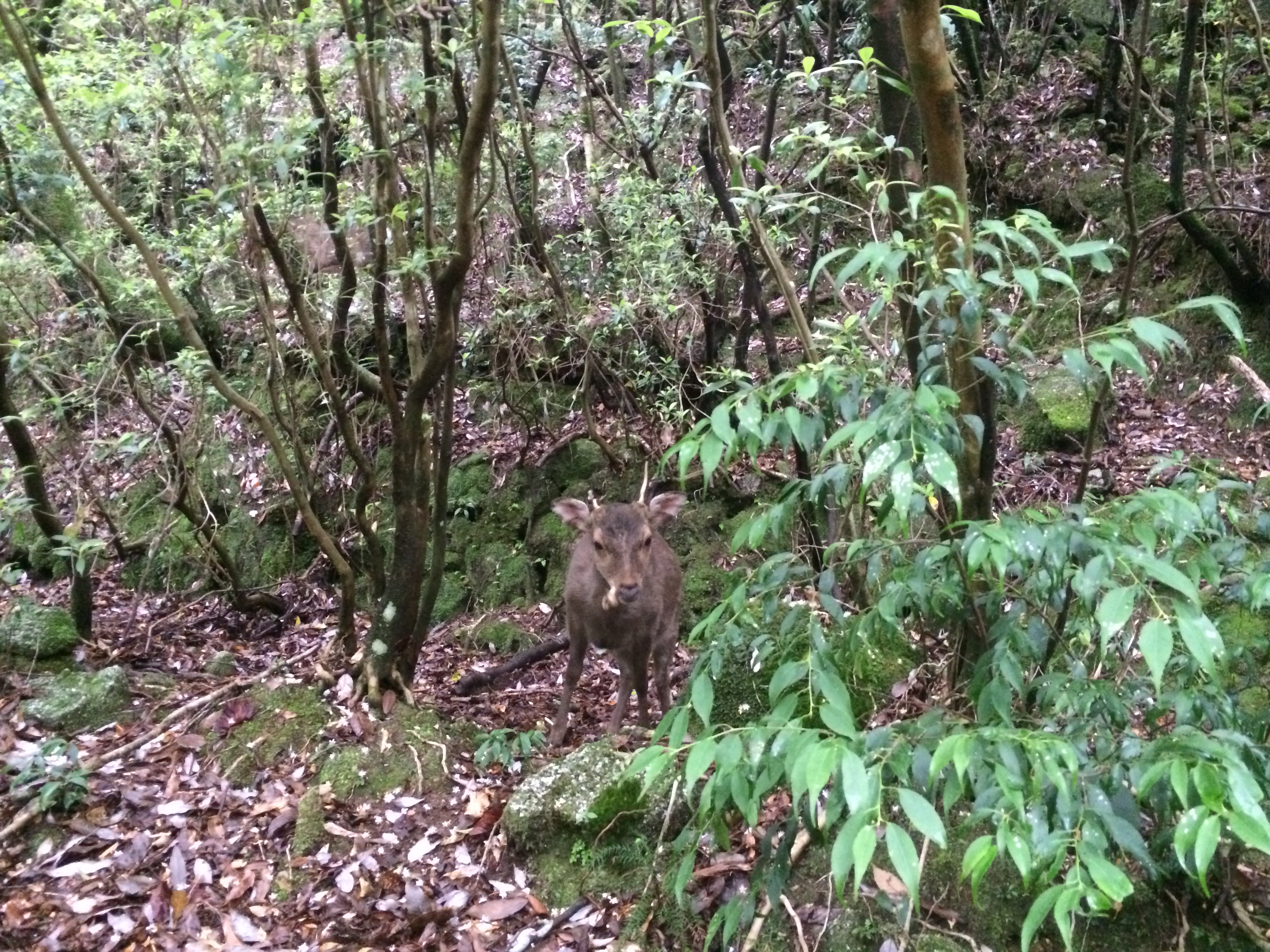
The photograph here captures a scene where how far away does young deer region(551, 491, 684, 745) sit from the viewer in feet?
19.4

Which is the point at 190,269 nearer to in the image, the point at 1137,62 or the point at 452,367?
the point at 452,367

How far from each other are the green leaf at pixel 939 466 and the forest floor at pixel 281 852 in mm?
2439

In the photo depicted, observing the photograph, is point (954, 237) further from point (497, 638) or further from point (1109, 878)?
point (497, 638)

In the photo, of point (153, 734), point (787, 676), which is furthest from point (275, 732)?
point (787, 676)

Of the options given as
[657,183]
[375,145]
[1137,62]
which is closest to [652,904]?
[375,145]

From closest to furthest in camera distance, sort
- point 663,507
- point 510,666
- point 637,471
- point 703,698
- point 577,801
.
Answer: point 703,698
point 577,801
point 663,507
point 510,666
point 637,471

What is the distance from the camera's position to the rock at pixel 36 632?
627 centimetres

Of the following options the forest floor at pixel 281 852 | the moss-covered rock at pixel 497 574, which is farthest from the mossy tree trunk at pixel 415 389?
the moss-covered rock at pixel 497 574

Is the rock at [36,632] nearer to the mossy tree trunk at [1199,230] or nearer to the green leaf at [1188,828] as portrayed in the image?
the green leaf at [1188,828]

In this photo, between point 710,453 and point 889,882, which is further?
point 889,882

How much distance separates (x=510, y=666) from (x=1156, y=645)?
5524 millimetres

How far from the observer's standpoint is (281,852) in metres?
4.75

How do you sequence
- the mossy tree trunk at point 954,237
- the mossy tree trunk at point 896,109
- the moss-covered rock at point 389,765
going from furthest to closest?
the moss-covered rock at point 389,765
the mossy tree trunk at point 896,109
the mossy tree trunk at point 954,237

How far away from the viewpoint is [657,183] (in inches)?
298
